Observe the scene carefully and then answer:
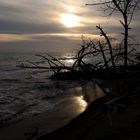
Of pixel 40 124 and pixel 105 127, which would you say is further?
pixel 40 124

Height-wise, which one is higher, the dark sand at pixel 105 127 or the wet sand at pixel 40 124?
the dark sand at pixel 105 127

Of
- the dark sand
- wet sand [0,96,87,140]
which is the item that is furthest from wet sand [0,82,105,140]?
the dark sand

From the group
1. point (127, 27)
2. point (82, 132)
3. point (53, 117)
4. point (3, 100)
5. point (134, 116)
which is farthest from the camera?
point (3, 100)

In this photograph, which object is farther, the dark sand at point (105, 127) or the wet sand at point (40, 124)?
the wet sand at point (40, 124)

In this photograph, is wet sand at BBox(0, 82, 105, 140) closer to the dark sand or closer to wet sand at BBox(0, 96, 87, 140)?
wet sand at BBox(0, 96, 87, 140)

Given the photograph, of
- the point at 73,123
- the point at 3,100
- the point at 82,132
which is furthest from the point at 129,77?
the point at 82,132

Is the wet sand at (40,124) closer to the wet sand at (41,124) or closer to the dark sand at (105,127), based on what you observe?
the wet sand at (41,124)

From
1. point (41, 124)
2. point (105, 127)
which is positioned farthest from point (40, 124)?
point (105, 127)

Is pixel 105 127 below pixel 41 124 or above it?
above

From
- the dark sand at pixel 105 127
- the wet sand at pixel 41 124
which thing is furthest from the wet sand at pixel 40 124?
the dark sand at pixel 105 127

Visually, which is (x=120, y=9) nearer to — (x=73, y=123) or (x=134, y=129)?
(x=73, y=123)

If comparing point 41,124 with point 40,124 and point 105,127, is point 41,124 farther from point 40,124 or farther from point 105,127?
point 105,127

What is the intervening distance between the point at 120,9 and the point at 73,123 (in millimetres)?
4923

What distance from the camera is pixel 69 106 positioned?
11242mm
